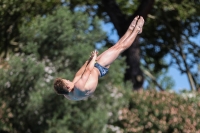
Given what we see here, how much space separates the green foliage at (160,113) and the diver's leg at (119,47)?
722 cm

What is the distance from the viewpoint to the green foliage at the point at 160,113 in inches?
648

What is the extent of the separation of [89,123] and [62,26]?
2.63m

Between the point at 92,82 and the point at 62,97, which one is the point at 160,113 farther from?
the point at 92,82

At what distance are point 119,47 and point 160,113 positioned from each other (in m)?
8.12

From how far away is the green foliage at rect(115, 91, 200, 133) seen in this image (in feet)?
54.0

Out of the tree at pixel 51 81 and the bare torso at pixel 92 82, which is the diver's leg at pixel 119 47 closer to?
the bare torso at pixel 92 82

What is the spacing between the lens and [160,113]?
16938mm

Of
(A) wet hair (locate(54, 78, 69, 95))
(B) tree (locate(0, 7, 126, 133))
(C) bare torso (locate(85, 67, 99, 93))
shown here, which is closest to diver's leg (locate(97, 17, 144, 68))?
(C) bare torso (locate(85, 67, 99, 93))

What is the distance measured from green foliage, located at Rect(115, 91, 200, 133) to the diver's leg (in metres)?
7.22

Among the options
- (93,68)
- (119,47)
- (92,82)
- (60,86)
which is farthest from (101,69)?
(60,86)

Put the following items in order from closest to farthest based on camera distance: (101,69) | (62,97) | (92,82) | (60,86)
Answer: (60,86)
(92,82)
(101,69)
(62,97)

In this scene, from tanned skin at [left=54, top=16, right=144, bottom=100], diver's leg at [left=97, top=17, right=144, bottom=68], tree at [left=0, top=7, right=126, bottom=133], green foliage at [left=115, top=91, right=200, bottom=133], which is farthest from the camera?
green foliage at [left=115, top=91, right=200, bottom=133]

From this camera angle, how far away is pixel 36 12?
18844 mm

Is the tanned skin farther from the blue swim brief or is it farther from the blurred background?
the blurred background
